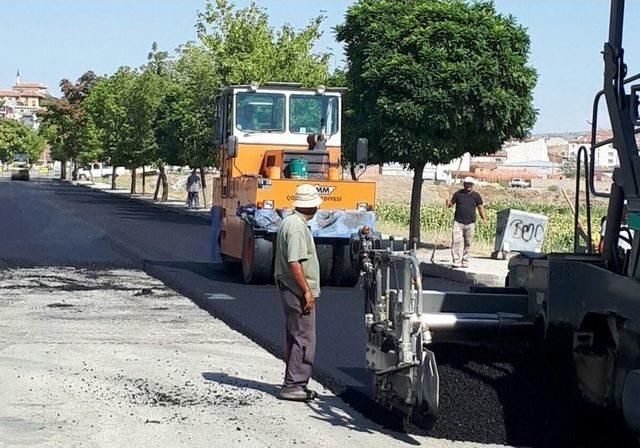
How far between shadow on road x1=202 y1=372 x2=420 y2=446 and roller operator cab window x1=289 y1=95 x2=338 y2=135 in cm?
950

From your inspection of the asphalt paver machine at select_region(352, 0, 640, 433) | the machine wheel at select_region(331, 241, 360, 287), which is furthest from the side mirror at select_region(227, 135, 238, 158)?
the asphalt paver machine at select_region(352, 0, 640, 433)

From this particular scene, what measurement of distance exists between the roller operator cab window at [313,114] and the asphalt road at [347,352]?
277cm

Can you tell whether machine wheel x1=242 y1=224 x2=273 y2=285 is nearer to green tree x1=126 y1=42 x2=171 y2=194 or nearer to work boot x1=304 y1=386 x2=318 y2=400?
work boot x1=304 y1=386 x2=318 y2=400

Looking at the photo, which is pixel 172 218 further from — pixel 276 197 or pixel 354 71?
pixel 276 197

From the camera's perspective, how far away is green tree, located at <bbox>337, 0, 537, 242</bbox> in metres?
25.5

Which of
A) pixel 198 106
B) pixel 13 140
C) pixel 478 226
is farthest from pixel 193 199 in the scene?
pixel 13 140

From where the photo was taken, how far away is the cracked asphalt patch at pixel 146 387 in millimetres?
7789

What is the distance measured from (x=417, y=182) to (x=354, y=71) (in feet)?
10.2

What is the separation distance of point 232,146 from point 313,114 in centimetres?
171

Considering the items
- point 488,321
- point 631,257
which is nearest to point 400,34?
point 488,321

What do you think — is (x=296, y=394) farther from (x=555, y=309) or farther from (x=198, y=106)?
(x=198, y=106)

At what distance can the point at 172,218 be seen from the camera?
1593 inches

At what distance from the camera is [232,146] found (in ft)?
60.0

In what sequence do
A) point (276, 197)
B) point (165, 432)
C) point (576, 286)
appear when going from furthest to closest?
point (276, 197) → point (165, 432) → point (576, 286)
